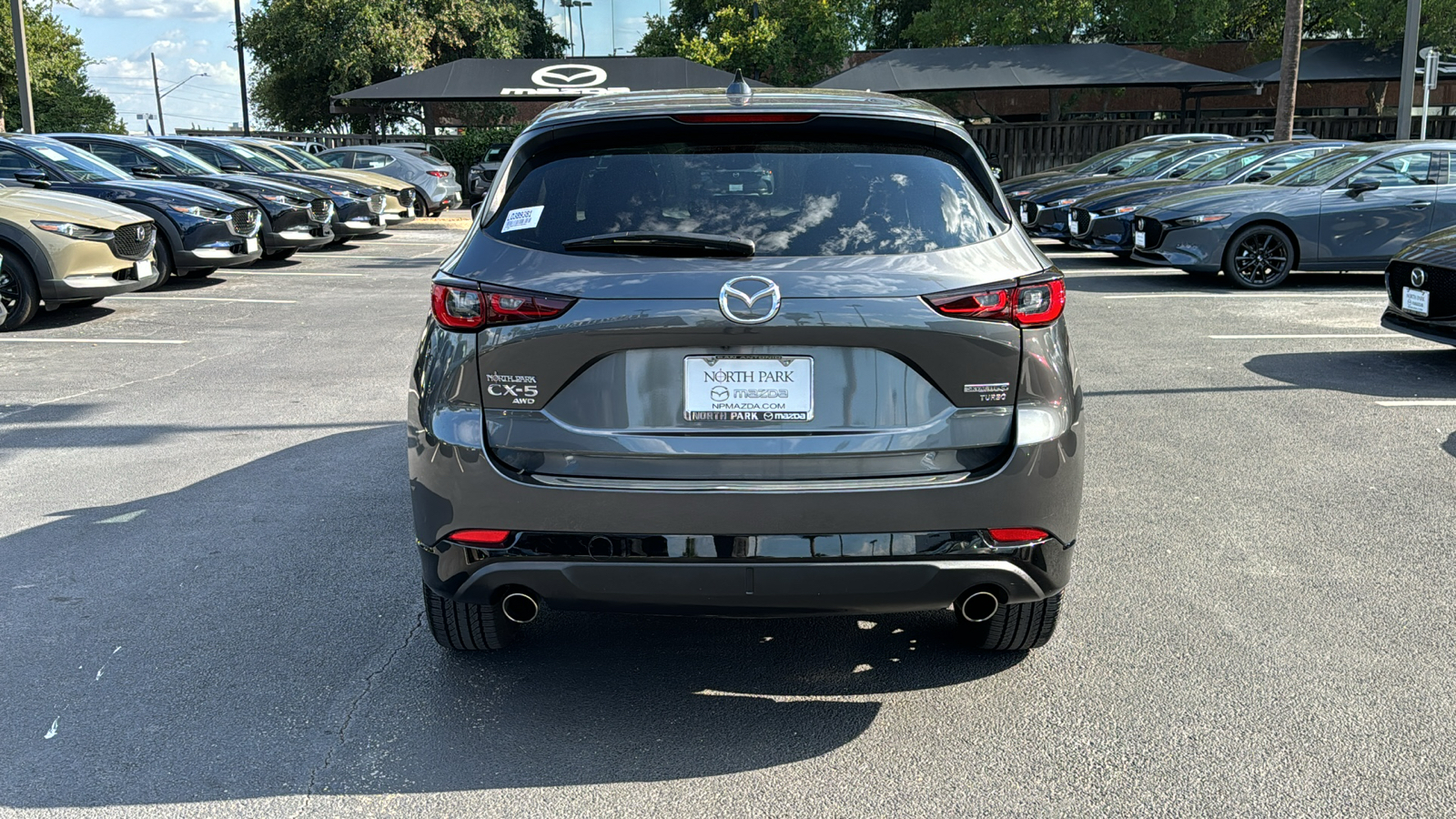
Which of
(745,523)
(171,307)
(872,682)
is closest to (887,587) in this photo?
(745,523)

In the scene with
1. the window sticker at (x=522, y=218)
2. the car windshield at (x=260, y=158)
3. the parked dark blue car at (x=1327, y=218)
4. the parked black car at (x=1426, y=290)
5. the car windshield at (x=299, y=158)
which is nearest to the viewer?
the window sticker at (x=522, y=218)

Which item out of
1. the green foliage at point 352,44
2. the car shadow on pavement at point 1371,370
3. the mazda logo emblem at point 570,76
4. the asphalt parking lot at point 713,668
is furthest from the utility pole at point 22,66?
the car shadow on pavement at point 1371,370

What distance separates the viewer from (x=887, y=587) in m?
3.22

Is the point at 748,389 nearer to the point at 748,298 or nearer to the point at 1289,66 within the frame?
the point at 748,298

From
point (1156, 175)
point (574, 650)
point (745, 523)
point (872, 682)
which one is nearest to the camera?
point (745, 523)

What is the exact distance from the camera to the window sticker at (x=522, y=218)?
3.38 meters

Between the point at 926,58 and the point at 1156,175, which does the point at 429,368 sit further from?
the point at 926,58

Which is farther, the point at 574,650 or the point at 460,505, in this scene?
the point at 574,650

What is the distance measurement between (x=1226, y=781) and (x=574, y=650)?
197cm

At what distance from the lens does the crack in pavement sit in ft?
10.3

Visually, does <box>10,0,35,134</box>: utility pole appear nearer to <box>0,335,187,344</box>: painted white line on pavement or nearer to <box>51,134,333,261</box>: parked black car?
<box>51,134,333,261</box>: parked black car

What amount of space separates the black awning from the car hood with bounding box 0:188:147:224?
22.3m

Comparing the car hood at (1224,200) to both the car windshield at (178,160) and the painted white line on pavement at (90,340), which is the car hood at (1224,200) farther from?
the car windshield at (178,160)

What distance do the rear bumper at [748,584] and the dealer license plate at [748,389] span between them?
0.38 meters
